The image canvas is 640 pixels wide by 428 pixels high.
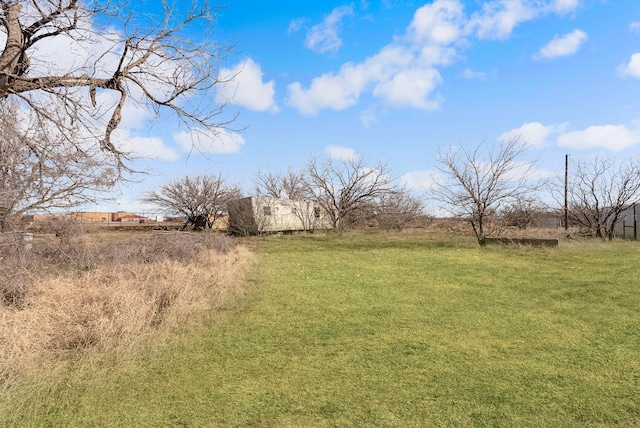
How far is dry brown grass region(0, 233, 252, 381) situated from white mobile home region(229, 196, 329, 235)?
15.4 m

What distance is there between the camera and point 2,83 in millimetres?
5262

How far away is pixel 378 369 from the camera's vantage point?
11.7ft

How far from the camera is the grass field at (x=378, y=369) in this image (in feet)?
9.20

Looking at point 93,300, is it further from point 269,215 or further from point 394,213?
point 394,213

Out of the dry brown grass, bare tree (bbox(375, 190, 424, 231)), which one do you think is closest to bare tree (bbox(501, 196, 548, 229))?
bare tree (bbox(375, 190, 424, 231))

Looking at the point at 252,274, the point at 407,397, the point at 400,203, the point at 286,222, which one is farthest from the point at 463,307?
the point at 400,203

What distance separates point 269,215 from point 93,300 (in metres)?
19.5

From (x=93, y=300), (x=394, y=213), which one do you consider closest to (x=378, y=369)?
(x=93, y=300)

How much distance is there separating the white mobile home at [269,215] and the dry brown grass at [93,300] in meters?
15.4

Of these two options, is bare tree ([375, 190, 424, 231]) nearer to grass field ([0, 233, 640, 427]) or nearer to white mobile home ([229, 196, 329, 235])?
white mobile home ([229, 196, 329, 235])

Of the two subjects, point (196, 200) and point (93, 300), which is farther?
point (196, 200)

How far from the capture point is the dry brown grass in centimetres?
385

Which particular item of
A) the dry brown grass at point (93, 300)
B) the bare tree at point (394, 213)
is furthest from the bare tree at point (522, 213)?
the dry brown grass at point (93, 300)

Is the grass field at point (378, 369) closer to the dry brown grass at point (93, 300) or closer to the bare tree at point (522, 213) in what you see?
the dry brown grass at point (93, 300)
